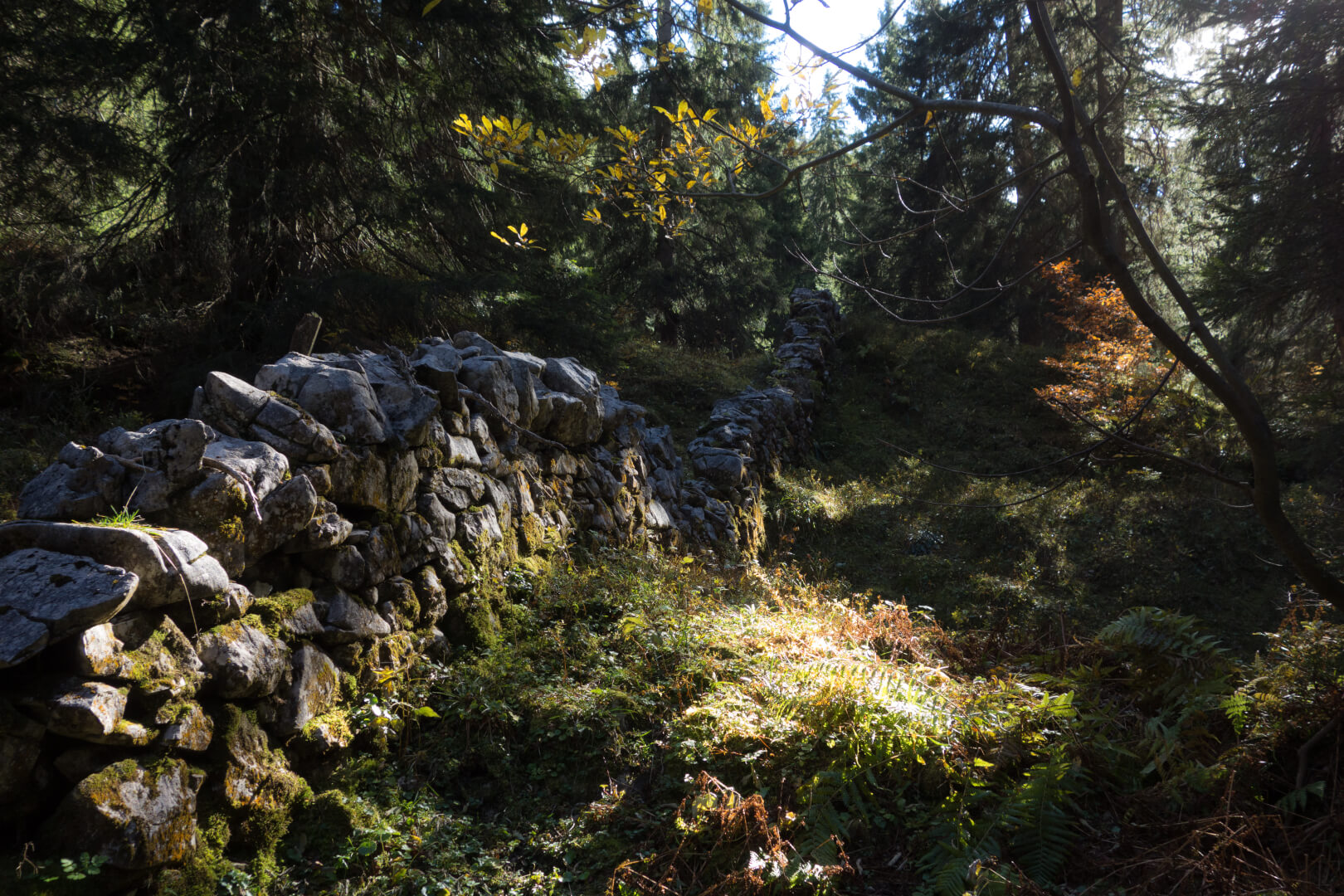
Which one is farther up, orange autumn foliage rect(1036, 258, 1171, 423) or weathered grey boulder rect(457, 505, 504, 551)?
orange autumn foliage rect(1036, 258, 1171, 423)

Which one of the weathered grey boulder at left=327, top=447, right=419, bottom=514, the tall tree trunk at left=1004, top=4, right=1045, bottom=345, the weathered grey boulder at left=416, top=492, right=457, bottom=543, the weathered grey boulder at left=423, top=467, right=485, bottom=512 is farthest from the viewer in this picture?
the tall tree trunk at left=1004, top=4, right=1045, bottom=345

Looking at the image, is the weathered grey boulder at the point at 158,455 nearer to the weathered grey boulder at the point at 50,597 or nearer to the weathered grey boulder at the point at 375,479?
the weathered grey boulder at the point at 50,597

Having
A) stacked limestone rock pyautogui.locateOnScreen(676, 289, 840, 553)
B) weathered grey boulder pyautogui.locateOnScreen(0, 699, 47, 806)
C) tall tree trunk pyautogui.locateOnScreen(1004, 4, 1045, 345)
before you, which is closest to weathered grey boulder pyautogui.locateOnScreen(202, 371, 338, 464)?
weathered grey boulder pyautogui.locateOnScreen(0, 699, 47, 806)

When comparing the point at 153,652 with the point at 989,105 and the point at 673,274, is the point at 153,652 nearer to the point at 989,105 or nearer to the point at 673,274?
the point at 989,105

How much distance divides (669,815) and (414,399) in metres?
3.03

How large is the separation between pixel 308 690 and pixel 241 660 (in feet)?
1.32

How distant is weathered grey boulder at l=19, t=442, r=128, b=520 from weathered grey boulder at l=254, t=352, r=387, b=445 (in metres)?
1.04

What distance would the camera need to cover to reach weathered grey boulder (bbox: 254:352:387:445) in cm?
389

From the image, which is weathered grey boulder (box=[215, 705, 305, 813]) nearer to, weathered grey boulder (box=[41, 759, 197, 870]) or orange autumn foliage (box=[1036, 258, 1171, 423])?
weathered grey boulder (box=[41, 759, 197, 870])

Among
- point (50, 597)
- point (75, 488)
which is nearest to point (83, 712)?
point (50, 597)

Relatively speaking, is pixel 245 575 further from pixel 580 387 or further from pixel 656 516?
pixel 656 516

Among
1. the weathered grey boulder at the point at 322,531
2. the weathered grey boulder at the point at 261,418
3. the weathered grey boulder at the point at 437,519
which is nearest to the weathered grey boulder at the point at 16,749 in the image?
the weathered grey boulder at the point at 322,531

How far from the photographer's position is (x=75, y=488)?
9.31 ft

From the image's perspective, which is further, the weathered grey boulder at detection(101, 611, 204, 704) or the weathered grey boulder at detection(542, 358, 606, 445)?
the weathered grey boulder at detection(542, 358, 606, 445)
